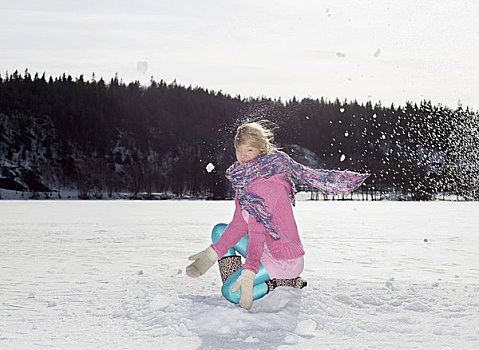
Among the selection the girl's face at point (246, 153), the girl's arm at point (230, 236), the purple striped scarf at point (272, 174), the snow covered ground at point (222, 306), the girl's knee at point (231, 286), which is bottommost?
the snow covered ground at point (222, 306)

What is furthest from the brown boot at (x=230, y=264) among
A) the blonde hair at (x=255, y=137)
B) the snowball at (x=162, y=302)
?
the blonde hair at (x=255, y=137)

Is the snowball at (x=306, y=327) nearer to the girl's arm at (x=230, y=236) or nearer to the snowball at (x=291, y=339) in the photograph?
the snowball at (x=291, y=339)

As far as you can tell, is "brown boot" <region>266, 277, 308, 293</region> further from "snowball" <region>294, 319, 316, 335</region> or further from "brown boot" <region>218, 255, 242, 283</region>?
"snowball" <region>294, 319, 316, 335</region>

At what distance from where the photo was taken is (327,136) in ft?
510

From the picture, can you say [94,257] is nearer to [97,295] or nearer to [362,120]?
[97,295]

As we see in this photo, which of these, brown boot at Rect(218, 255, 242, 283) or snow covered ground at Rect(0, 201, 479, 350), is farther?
brown boot at Rect(218, 255, 242, 283)

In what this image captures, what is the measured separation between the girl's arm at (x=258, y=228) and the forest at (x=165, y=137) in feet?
294

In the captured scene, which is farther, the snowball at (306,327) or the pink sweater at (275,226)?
the pink sweater at (275,226)

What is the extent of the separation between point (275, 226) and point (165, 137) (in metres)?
141

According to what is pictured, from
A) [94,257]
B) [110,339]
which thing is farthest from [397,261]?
[110,339]

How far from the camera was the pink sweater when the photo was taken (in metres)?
4.26

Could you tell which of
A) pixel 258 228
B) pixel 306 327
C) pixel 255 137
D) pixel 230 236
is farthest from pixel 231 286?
pixel 255 137

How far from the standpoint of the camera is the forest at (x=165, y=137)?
11188cm

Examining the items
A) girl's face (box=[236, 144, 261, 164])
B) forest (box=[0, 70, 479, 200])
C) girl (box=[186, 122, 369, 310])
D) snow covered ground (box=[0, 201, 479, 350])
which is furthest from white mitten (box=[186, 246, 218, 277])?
forest (box=[0, 70, 479, 200])
